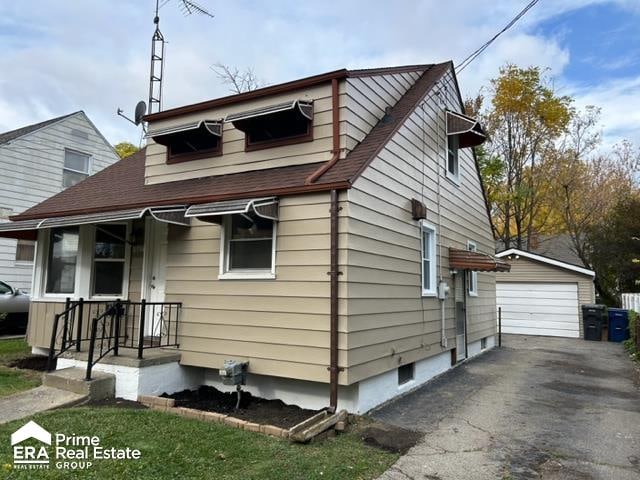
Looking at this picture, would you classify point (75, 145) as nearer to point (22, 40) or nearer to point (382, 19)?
point (22, 40)

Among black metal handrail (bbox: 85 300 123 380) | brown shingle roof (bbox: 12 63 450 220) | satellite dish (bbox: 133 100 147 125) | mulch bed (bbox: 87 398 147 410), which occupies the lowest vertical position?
mulch bed (bbox: 87 398 147 410)

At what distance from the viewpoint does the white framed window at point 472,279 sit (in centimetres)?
1025

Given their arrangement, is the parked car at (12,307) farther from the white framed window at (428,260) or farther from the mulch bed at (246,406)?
the white framed window at (428,260)

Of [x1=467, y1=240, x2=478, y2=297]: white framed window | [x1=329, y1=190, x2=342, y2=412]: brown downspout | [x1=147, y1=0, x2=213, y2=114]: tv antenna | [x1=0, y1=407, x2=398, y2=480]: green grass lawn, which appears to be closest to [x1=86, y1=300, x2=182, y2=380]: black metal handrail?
[x1=0, y1=407, x2=398, y2=480]: green grass lawn

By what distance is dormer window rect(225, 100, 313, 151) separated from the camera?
6.28 metres

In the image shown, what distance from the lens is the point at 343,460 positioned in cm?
395

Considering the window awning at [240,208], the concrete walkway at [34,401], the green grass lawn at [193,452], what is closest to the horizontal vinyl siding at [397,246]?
the window awning at [240,208]

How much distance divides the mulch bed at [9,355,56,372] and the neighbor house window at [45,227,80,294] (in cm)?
126

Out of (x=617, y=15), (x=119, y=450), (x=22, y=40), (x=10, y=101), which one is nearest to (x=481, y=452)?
(x=119, y=450)

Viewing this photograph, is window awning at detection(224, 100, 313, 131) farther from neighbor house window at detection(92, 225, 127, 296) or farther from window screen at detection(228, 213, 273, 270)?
neighbor house window at detection(92, 225, 127, 296)

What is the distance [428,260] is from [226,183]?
3764 mm

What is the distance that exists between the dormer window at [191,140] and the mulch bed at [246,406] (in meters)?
3.77

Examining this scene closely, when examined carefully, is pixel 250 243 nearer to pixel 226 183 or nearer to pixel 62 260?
pixel 226 183

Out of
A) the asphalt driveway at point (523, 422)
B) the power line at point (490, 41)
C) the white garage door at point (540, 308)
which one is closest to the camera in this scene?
the asphalt driveway at point (523, 422)
